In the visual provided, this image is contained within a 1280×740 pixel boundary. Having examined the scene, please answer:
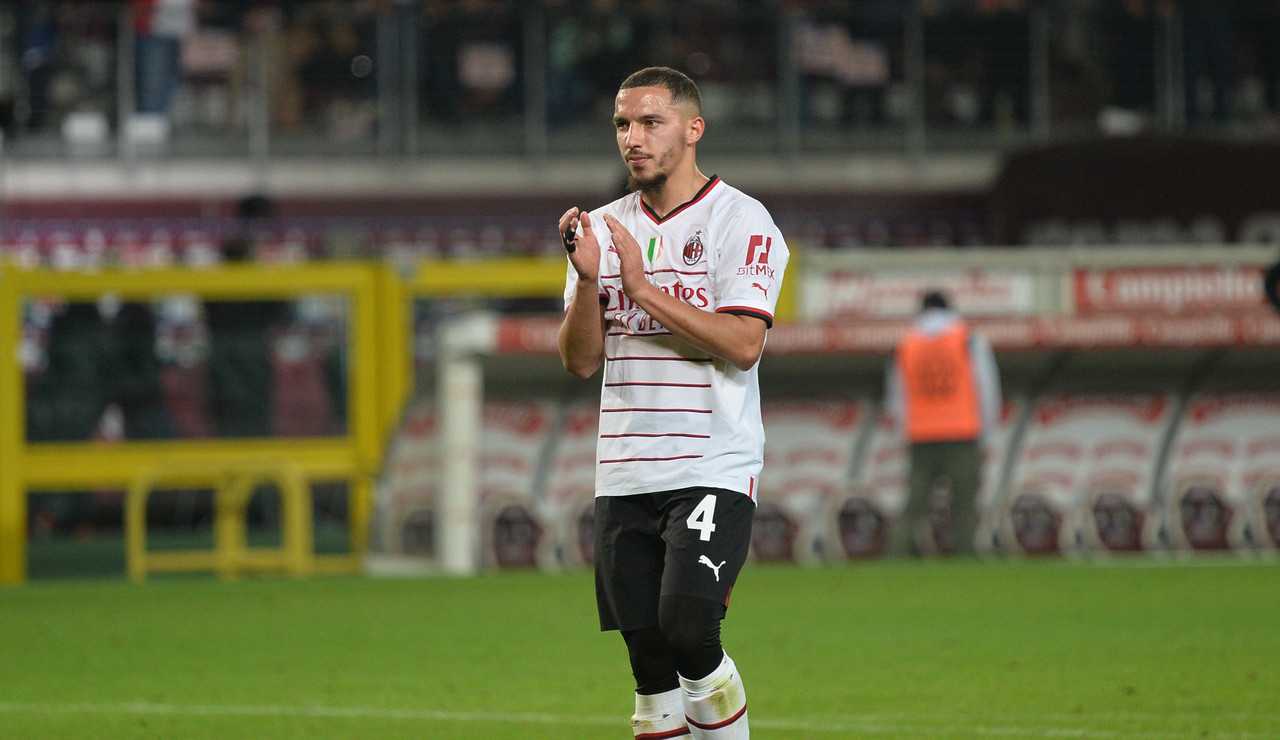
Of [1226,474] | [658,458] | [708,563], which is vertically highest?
[658,458]

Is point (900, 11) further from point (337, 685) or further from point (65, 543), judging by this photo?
point (337, 685)

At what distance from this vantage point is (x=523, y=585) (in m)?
14.0

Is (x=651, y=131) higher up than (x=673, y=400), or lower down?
higher up

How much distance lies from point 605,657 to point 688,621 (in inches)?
183

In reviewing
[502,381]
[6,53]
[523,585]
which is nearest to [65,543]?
[502,381]

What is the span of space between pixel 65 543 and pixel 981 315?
917 cm

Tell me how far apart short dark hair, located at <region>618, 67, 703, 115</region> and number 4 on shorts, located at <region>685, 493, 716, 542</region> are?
969mm

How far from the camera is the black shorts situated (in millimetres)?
4836

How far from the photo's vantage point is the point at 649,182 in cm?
501

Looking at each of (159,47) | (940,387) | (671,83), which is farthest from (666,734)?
(159,47)

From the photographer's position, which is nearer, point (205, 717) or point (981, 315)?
point (205, 717)

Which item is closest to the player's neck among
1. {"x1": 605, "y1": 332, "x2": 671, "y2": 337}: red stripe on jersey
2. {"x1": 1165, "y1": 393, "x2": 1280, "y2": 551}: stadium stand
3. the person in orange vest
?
{"x1": 605, "y1": 332, "x2": 671, "y2": 337}: red stripe on jersey

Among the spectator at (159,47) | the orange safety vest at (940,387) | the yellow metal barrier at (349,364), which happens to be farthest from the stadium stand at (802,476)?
the spectator at (159,47)

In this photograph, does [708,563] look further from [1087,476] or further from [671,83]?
[1087,476]
